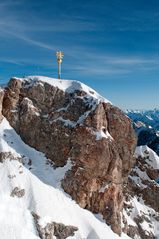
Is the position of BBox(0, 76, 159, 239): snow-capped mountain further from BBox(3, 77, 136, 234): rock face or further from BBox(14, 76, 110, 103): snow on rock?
BBox(14, 76, 110, 103): snow on rock

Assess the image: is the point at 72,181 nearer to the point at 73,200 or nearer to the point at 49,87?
the point at 73,200

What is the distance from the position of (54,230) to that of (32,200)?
740cm

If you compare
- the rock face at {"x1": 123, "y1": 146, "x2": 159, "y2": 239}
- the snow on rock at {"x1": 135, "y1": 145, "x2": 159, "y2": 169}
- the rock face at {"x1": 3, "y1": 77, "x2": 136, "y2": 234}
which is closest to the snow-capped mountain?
the rock face at {"x1": 3, "y1": 77, "x2": 136, "y2": 234}

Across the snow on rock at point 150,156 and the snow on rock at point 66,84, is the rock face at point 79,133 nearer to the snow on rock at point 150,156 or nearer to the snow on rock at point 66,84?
the snow on rock at point 66,84

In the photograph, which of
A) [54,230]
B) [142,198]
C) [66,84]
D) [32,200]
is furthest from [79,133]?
[142,198]

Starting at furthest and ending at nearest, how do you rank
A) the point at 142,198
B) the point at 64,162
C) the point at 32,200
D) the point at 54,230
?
the point at 142,198
the point at 64,162
the point at 32,200
the point at 54,230

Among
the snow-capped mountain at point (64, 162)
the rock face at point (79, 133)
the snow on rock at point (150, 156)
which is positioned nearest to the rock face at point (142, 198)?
the snow on rock at point (150, 156)

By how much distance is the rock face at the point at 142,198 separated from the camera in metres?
103

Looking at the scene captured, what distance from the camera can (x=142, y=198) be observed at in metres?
116

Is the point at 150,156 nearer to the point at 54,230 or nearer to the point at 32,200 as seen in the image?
the point at 54,230

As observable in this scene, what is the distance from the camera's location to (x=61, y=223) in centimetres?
7962

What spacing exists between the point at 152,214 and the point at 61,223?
40.6 meters

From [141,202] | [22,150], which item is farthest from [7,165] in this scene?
[141,202]

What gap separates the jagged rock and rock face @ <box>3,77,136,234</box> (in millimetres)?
9691
